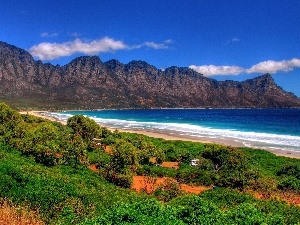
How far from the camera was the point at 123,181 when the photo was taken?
20484 mm

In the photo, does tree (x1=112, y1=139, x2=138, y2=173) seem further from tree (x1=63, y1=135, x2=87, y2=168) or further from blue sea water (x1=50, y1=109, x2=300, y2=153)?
blue sea water (x1=50, y1=109, x2=300, y2=153)

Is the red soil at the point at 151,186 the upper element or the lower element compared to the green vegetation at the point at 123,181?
lower

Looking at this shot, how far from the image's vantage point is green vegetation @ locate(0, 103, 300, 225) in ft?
29.5

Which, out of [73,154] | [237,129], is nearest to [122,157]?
[73,154]

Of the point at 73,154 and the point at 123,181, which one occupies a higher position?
the point at 73,154

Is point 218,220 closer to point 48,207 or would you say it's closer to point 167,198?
point 48,207

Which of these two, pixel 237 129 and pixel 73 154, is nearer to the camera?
pixel 73 154

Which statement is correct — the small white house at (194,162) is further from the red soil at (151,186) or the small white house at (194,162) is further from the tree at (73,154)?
the tree at (73,154)

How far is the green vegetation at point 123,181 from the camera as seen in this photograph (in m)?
8.98

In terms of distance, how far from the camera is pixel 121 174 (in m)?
21.1

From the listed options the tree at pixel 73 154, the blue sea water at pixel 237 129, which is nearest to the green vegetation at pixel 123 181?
the tree at pixel 73 154

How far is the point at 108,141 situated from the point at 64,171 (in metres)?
16.5

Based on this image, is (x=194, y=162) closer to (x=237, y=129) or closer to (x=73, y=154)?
(x=73, y=154)

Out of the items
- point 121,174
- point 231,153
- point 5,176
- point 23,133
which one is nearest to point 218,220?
point 5,176
